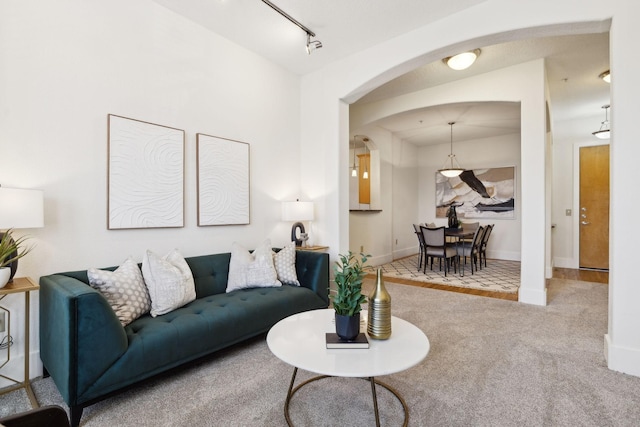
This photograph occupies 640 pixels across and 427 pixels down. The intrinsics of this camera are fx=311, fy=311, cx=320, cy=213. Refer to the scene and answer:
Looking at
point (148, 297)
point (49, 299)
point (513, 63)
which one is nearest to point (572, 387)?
point (148, 297)

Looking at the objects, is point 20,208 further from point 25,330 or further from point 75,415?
point 75,415

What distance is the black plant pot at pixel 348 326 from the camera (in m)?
1.60

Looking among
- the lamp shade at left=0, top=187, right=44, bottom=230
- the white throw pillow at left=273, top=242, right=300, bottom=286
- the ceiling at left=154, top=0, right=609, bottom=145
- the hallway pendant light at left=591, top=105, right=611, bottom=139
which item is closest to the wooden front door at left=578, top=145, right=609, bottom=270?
the hallway pendant light at left=591, top=105, right=611, bottom=139

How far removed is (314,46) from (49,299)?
10.7ft

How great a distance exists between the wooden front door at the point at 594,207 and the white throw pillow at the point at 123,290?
24.3 feet

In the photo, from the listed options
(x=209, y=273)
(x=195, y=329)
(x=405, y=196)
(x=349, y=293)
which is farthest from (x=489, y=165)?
(x=195, y=329)

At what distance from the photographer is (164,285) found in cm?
228

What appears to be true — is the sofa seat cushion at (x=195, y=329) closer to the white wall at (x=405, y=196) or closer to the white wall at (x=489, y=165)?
the white wall at (x=405, y=196)

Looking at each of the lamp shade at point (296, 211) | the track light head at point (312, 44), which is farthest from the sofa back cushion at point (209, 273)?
the track light head at point (312, 44)

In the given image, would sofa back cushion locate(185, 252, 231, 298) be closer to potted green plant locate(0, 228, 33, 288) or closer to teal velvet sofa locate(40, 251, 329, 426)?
teal velvet sofa locate(40, 251, 329, 426)

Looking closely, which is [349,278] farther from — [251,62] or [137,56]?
[251,62]

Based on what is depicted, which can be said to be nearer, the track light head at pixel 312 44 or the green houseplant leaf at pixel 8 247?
the green houseplant leaf at pixel 8 247

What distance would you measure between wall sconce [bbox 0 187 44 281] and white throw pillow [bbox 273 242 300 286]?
1810 mm

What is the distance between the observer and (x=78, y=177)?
2.36 m
